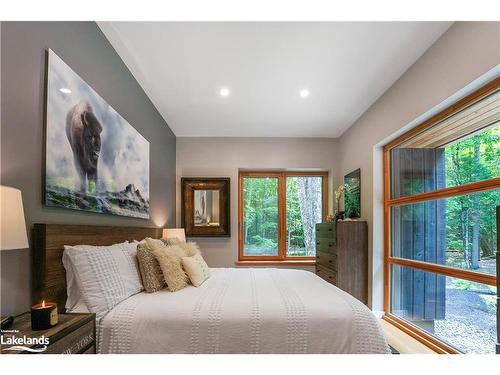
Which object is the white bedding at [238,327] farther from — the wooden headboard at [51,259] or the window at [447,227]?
the window at [447,227]

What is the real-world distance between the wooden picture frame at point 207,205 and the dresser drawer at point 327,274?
1529 mm

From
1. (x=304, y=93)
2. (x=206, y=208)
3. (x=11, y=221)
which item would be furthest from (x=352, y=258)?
(x=11, y=221)

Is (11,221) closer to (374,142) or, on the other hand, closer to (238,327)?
(238,327)

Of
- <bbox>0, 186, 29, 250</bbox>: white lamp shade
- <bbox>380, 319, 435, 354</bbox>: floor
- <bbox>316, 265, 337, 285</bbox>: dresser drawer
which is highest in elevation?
<bbox>0, 186, 29, 250</bbox>: white lamp shade

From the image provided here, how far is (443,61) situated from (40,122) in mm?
2769

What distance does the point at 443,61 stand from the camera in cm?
230

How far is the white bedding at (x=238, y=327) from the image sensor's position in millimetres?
1582

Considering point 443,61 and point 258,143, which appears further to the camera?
point 258,143

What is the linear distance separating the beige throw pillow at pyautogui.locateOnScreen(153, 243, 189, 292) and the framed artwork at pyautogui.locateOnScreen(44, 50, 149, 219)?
57 centimetres

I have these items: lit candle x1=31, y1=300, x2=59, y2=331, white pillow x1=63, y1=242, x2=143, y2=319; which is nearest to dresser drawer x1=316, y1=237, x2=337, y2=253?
white pillow x1=63, y1=242, x2=143, y2=319

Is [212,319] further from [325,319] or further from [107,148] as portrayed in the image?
[107,148]

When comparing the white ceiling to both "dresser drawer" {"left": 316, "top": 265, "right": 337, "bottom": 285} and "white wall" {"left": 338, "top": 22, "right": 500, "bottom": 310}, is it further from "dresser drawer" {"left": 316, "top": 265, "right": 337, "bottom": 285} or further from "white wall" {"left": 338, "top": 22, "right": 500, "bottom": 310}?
"dresser drawer" {"left": 316, "top": 265, "right": 337, "bottom": 285}

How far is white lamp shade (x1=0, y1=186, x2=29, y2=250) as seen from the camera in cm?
111
